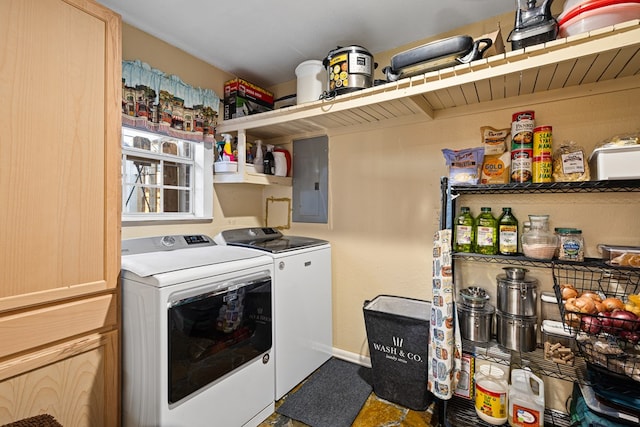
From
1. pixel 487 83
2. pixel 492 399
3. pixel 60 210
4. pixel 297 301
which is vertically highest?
pixel 487 83

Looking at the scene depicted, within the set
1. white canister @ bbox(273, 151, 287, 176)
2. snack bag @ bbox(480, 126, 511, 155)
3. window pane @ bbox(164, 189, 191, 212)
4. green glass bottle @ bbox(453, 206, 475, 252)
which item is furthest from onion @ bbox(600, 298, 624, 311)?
window pane @ bbox(164, 189, 191, 212)

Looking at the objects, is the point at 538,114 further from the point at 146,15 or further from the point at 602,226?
the point at 146,15

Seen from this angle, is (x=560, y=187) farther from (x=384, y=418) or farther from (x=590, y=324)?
(x=384, y=418)

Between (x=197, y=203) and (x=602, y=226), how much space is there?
8.44 ft

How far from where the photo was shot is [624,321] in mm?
1203

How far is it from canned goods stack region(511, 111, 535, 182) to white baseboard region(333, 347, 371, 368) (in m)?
1.65

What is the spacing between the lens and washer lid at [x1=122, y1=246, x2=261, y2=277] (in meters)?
1.40

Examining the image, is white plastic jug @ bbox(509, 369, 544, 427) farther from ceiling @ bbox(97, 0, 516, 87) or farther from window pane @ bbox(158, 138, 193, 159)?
window pane @ bbox(158, 138, 193, 159)

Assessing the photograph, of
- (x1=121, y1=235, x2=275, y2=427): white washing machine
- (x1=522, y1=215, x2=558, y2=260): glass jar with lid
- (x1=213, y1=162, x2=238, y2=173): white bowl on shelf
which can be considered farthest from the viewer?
(x1=213, y1=162, x2=238, y2=173): white bowl on shelf

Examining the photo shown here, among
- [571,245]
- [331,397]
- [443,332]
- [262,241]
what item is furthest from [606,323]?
[262,241]

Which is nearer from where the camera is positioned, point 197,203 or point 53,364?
point 53,364

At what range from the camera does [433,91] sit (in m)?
1.65

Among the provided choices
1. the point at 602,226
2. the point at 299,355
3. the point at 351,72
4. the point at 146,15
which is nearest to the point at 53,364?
the point at 299,355

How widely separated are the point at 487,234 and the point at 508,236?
0.10 metres
